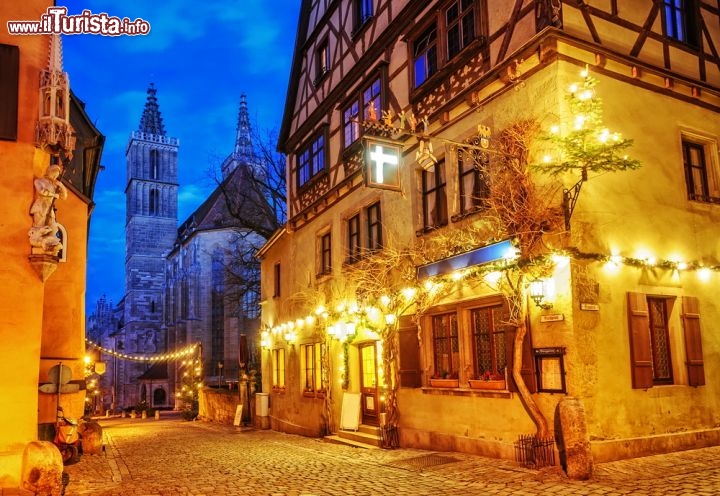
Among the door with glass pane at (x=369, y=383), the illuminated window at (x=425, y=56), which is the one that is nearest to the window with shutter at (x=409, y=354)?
the door with glass pane at (x=369, y=383)

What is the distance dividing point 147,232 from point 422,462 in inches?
2751

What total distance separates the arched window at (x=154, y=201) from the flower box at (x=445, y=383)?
227 ft

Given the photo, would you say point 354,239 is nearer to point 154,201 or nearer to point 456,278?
point 456,278

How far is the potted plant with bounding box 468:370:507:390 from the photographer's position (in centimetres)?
1055

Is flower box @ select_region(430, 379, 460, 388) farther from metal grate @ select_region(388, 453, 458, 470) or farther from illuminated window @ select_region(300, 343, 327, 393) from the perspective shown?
illuminated window @ select_region(300, 343, 327, 393)

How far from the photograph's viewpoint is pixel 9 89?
9.93 metres

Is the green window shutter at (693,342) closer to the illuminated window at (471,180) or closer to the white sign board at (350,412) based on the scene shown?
the illuminated window at (471,180)

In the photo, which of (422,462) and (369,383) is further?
(369,383)

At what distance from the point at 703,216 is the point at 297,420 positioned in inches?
495

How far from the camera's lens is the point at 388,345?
45.6 ft

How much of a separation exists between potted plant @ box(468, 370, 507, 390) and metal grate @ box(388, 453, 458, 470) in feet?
4.19

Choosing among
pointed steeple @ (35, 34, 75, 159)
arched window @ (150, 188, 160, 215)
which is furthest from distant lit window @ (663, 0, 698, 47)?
arched window @ (150, 188, 160, 215)

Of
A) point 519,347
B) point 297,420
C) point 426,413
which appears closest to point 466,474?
point 519,347

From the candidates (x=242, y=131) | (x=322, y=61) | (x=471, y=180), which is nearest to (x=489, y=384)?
(x=471, y=180)
